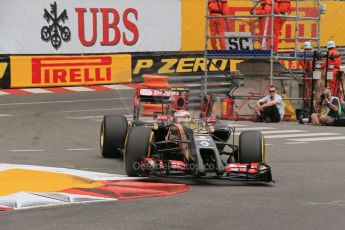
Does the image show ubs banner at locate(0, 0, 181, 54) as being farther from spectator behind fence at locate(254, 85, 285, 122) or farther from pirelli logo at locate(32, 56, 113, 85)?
spectator behind fence at locate(254, 85, 285, 122)

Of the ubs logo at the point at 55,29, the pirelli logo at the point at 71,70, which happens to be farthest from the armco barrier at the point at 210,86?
the ubs logo at the point at 55,29

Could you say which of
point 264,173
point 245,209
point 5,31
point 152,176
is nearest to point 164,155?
point 152,176

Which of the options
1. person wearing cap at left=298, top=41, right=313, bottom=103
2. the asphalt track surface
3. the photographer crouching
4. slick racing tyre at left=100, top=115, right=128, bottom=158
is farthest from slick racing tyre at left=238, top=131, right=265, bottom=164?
person wearing cap at left=298, top=41, right=313, bottom=103

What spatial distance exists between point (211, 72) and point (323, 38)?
255 inches

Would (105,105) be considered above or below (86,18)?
below

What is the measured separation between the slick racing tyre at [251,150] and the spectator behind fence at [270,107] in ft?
32.0

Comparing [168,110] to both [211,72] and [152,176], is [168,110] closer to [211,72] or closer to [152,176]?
[152,176]

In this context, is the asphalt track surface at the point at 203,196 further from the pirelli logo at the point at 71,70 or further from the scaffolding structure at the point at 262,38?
the pirelli logo at the point at 71,70

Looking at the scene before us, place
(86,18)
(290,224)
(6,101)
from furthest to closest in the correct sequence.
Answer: (86,18), (6,101), (290,224)

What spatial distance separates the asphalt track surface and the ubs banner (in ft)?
24.8

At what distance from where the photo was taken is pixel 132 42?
3000 cm

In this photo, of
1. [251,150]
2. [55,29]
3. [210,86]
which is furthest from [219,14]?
[251,150]

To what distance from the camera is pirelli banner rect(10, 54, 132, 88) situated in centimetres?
2644

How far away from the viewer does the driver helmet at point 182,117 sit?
41.7 feet
